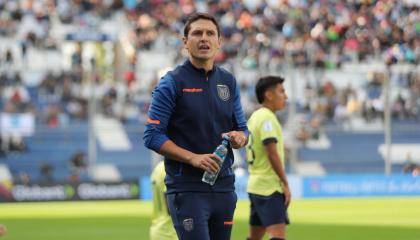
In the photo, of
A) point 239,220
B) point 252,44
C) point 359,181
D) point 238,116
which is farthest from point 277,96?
point 252,44

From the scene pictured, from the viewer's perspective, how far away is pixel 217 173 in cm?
689

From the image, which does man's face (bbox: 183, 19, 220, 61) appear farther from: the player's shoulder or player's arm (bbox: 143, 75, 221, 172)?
the player's shoulder

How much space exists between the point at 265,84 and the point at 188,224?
14.6 ft

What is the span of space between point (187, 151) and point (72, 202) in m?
25.4

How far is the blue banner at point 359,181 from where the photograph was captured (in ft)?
107

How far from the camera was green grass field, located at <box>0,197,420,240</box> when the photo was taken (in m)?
18.6

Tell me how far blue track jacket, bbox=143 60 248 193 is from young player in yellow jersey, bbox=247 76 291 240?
12.8ft

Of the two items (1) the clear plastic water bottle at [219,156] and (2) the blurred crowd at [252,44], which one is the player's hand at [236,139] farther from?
(2) the blurred crowd at [252,44]

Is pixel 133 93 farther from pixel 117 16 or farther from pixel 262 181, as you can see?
pixel 262 181

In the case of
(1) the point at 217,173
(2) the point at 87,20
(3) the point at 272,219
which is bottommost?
(3) the point at 272,219

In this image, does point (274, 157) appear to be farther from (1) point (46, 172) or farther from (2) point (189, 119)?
(1) point (46, 172)

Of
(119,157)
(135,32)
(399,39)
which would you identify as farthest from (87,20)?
(399,39)

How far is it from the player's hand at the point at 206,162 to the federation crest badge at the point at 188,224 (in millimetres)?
406

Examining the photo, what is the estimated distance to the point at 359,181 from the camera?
108ft
